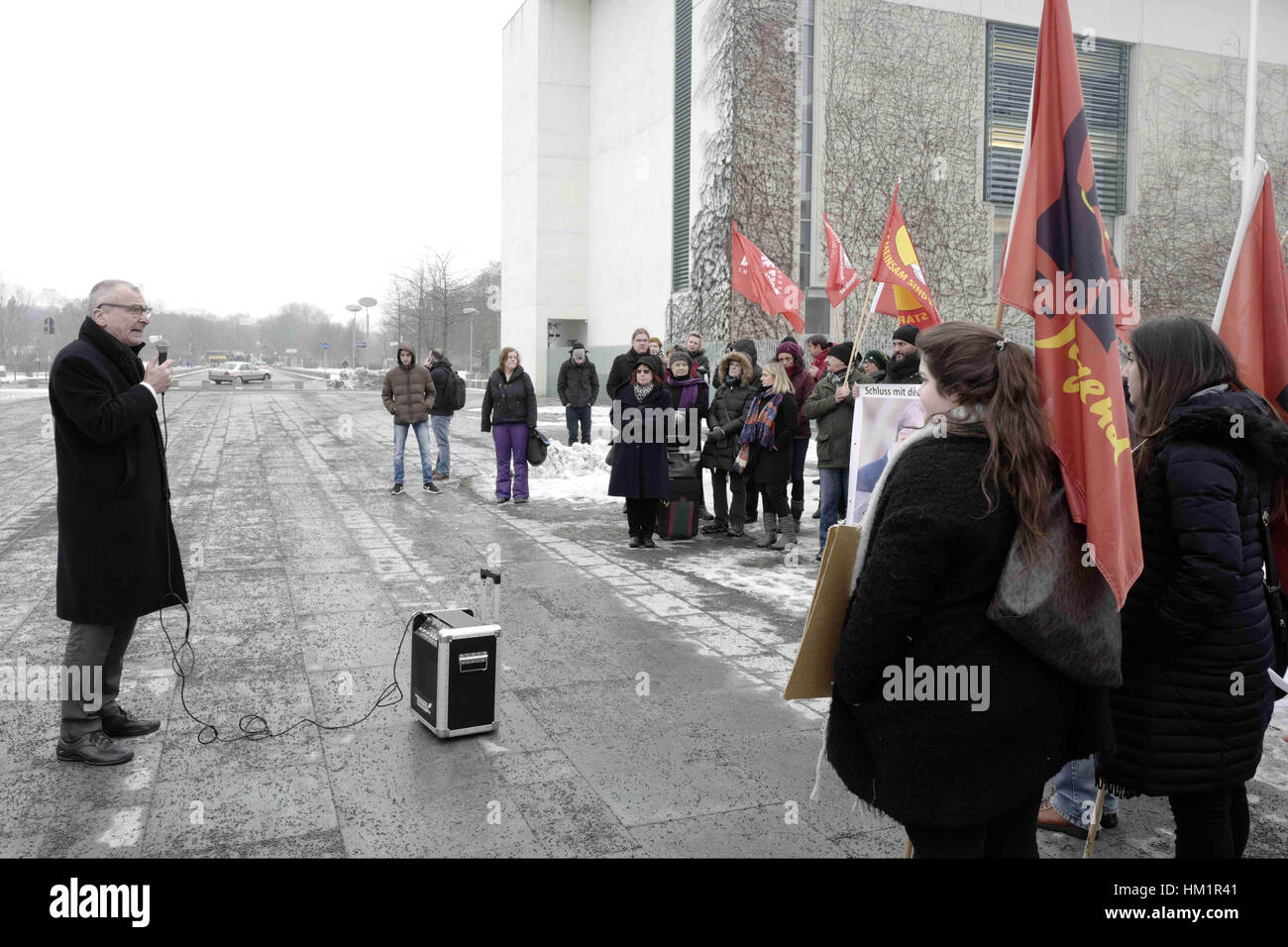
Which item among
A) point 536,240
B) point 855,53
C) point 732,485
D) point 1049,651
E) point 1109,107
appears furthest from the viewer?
point 536,240

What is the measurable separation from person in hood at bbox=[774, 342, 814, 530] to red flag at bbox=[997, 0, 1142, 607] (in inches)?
295

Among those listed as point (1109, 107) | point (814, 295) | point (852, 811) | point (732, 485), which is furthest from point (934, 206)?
point (852, 811)

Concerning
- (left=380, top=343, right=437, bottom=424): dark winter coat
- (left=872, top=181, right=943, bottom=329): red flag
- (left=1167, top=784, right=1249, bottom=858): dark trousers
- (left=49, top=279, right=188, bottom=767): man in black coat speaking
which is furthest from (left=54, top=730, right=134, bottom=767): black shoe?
(left=380, top=343, right=437, bottom=424): dark winter coat

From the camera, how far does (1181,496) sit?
3133mm

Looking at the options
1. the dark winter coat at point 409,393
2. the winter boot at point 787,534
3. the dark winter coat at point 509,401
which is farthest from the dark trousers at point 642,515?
the dark winter coat at point 409,393

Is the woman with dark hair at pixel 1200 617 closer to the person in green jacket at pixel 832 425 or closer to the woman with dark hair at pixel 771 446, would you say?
the person in green jacket at pixel 832 425

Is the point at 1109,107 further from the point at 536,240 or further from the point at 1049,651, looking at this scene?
the point at 1049,651

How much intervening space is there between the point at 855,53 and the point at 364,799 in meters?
27.5

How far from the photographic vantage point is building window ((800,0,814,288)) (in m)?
27.7

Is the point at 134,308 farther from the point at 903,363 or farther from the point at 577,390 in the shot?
the point at 577,390

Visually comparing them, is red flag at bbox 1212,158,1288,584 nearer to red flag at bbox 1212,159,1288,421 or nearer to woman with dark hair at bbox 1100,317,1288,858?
red flag at bbox 1212,159,1288,421

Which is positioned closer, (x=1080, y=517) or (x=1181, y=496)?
(x=1080, y=517)
